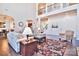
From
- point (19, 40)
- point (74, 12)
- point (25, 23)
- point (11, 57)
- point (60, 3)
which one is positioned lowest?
point (11, 57)

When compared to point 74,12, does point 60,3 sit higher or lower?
higher

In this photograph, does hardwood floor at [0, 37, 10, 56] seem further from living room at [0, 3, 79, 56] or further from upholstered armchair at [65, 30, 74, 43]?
upholstered armchair at [65, 30, 74, 43]

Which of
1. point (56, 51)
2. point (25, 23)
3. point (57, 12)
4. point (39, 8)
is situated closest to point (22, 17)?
point (25, 23)

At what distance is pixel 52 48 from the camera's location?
98.9 inches

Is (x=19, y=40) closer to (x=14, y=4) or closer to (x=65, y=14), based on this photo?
(x=14, y=4)

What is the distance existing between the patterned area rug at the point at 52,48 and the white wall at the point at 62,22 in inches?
6.5

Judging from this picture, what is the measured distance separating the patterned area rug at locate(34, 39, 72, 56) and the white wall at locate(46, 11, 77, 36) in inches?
6.5

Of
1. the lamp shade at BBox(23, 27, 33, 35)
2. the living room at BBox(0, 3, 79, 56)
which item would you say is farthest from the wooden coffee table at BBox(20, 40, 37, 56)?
the lamp shade at BBox(23, 27, 33, 35)

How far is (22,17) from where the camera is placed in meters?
2.46

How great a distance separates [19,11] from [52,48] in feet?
2.66

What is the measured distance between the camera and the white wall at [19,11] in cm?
246

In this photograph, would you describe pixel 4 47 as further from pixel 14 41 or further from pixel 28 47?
pixel 28 47

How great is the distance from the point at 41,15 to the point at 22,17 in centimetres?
31

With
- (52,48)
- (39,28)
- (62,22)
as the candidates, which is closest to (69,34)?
(62,22)
